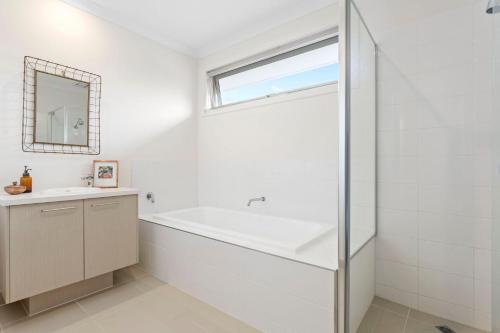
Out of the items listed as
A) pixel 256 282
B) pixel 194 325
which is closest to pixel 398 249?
pixel 256 282

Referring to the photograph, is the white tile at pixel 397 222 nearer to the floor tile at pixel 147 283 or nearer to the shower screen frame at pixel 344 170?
the shower screen frame at pixel 344 170

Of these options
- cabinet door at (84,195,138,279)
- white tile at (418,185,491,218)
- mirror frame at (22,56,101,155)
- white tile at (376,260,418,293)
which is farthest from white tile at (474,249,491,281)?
mirror frame at (22,56,101,155)

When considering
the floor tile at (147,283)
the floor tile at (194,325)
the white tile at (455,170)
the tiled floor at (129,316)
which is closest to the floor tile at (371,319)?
the tiled floor at (129,316)

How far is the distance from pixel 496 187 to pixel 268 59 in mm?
2299

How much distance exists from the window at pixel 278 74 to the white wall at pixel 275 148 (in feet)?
0.41

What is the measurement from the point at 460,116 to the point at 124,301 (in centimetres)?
272

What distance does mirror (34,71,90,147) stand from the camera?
6.92 feet

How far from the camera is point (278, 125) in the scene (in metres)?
2.66

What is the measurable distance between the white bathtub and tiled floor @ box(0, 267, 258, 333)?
523mm

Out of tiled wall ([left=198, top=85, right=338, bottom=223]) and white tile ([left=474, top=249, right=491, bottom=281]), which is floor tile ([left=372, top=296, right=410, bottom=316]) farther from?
tiled wall ([left=198, top=85, right=338, bottom=223])

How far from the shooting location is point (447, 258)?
1.68m

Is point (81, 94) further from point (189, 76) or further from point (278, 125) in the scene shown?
point (278, 125)

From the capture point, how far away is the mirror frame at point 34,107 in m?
2.04

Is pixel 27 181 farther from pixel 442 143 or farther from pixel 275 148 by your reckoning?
pixel 442 143
